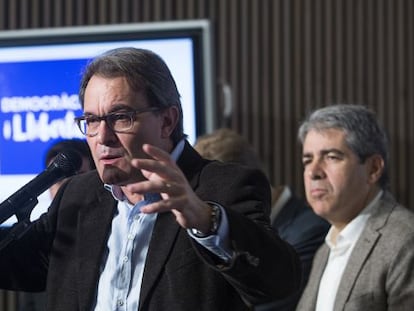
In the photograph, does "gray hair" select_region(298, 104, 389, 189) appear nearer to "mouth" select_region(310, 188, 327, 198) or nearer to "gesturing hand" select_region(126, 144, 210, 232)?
"mouth" select_region(310, 188, 327, 198)

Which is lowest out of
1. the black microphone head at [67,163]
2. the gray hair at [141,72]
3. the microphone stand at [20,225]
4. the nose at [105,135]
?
the microphone stand at [20,225]

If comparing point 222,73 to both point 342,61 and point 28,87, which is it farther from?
point 28,87

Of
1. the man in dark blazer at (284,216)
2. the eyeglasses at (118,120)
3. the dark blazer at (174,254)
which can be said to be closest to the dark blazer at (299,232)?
the man in dark blazer at (284,216)

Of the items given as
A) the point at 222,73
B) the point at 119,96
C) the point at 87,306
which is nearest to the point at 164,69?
the point at 119,96

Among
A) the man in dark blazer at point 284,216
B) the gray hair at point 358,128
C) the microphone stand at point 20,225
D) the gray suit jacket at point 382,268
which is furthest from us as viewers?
the man in dark blazer at point 284,216

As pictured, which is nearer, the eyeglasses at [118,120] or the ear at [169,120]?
the eyeglasses at [118,120]

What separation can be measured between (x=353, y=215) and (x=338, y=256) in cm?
17

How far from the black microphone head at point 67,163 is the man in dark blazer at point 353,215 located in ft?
4.12

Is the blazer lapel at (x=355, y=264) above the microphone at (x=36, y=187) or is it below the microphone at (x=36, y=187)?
below

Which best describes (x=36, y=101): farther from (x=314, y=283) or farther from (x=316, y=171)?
(x=314, y=283)

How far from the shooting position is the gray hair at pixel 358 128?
3.15 m

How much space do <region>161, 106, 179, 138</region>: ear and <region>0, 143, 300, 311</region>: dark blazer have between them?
8 cm

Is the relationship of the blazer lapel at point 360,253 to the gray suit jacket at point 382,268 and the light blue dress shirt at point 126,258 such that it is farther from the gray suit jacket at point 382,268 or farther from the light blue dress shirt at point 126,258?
the light blue dress shirt at point 126,258

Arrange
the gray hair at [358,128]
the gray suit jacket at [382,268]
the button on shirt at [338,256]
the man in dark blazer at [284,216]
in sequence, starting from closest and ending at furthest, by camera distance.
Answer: the gray suit jacket at [382,268] < the button on shirt at [338,256] < the gray hair at [358,128] < the man in dark blazer at [284,216]
